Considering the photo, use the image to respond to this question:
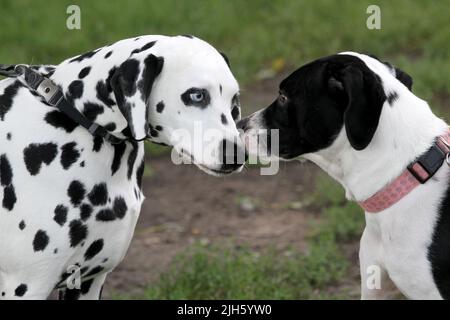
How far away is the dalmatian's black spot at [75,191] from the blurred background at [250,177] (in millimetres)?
1521

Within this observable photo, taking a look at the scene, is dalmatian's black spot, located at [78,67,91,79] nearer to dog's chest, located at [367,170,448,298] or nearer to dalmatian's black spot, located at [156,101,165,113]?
dalmatian's black spot, located at [156,101,165,113]

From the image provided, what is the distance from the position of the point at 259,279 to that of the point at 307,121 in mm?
1543

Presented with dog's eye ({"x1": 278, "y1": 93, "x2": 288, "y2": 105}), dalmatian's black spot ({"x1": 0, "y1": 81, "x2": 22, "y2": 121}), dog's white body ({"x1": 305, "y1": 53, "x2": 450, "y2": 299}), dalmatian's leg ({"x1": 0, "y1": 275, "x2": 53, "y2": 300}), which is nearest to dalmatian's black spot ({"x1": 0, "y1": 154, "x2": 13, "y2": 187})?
dalmatian's black spot ({"x1": 0, "y1": 81, "x2": 22, "y2": 121})

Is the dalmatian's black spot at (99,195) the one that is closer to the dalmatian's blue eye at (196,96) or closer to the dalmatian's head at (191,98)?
the dalmatian's head at (191,98)

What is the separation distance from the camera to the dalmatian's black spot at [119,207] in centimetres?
401

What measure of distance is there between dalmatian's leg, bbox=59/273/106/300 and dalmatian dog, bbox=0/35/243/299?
0.30 metres

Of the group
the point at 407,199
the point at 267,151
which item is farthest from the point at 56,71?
the point at 407,199

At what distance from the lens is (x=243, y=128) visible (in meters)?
4.36

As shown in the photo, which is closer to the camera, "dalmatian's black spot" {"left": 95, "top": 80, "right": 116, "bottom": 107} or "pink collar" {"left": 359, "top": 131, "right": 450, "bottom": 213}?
"dalmatian's black spot" {"left": 95, "top": 80, "right": 116, "bottom": 107}

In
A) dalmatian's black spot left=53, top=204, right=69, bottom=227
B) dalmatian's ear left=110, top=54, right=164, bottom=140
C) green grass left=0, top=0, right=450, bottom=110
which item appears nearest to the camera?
dalmatian's ear left=110, top=54, right=164, bottom=140

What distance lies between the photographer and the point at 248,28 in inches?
378

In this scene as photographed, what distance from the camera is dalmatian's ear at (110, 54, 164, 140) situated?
3.68 meters

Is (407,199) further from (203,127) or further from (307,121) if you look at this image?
(203,127)

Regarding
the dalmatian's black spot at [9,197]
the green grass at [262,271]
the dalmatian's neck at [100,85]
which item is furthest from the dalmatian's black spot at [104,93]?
the green grass at [262,271]
